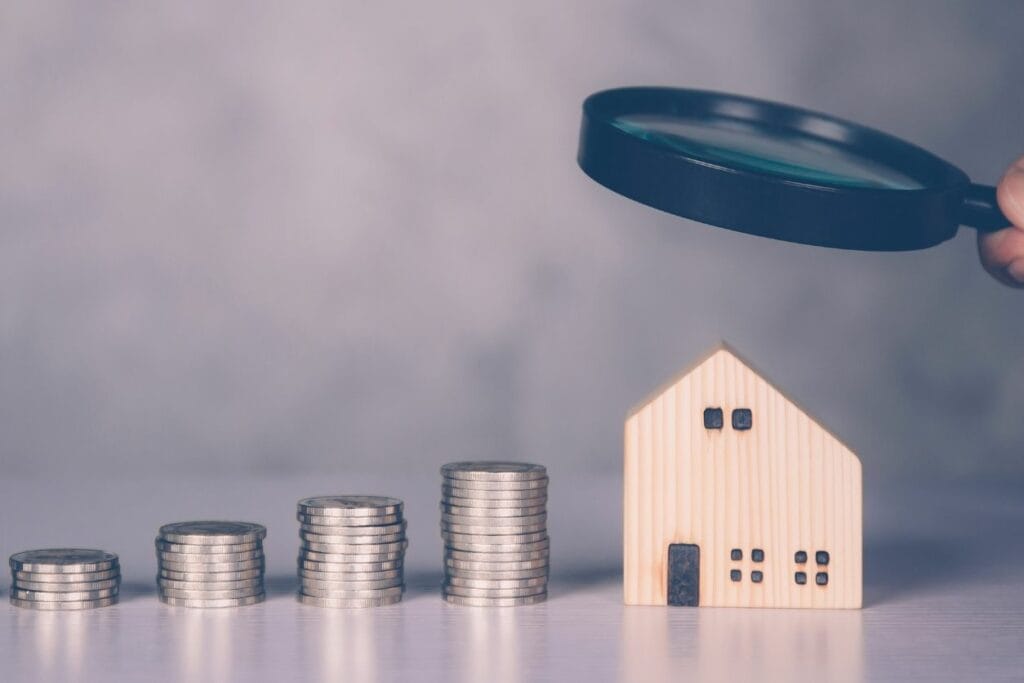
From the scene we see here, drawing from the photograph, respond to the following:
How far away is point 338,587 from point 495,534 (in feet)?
1.00

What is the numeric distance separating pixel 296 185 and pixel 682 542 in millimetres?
2550

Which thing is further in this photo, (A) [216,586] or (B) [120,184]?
(B) [120,184]

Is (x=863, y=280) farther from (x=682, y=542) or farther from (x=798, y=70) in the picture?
(x=682, y=542)

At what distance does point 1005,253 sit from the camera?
3258 mm

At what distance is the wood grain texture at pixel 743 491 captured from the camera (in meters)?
2.98

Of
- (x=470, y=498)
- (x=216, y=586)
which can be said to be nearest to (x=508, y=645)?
(x=470, y=498)

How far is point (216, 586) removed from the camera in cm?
302

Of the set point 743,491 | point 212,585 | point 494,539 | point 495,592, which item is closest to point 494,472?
point 494,539

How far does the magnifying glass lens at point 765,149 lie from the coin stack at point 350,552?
33.5 inches

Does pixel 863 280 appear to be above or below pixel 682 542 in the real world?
above

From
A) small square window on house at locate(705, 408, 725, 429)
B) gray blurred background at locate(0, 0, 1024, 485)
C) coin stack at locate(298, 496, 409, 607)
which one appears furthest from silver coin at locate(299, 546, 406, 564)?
gray blurred background at locate(0, 0, 1024, 485)

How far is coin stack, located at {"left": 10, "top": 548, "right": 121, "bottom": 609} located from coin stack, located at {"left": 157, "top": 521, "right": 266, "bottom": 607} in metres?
0.11

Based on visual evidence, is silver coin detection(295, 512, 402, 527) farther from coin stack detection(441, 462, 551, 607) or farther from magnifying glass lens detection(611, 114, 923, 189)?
magnifying glass lens detection(611, 114, 923, 189)

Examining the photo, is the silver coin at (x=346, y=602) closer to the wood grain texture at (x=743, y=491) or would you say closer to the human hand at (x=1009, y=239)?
the wood grain texture at (x=743, y=491)
